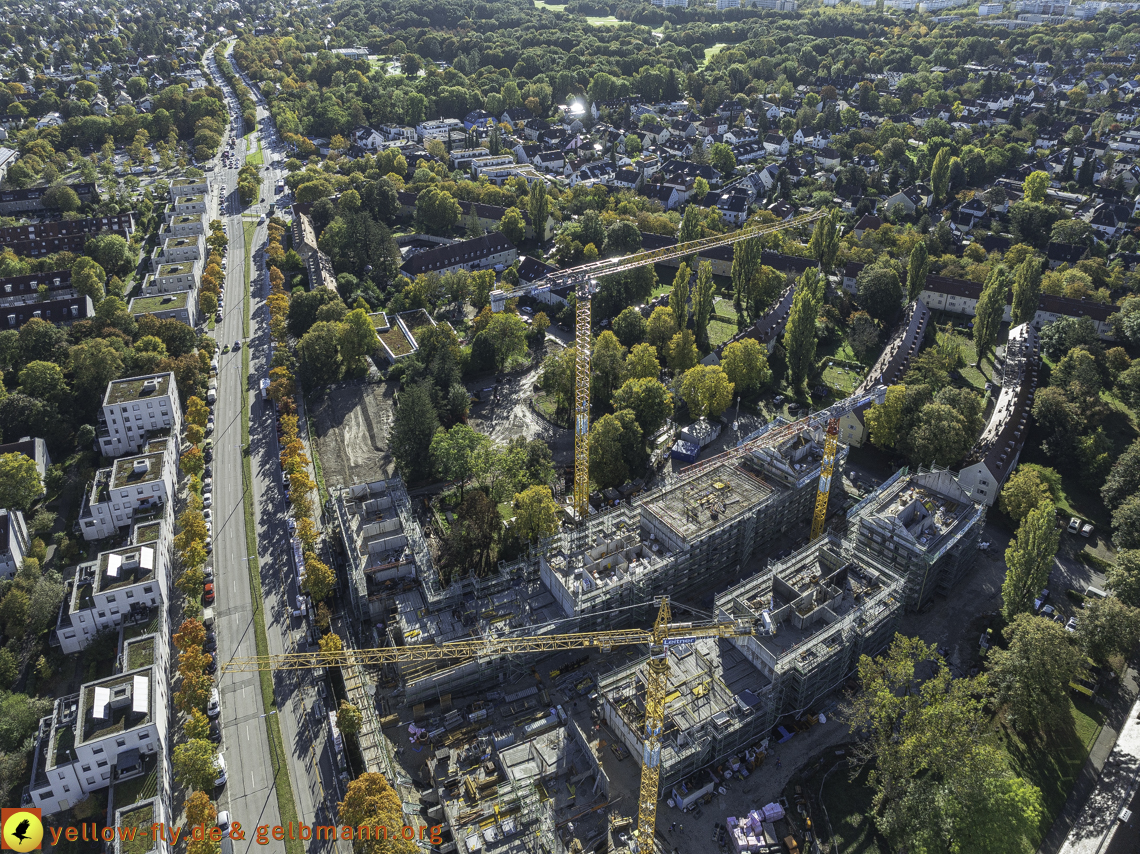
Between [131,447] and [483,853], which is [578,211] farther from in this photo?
[483,853]

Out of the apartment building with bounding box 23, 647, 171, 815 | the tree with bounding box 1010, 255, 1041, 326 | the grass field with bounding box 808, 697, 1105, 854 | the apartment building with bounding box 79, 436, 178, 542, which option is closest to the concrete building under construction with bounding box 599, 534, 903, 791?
the grass field with bounding box 808, 697, 1105, 854

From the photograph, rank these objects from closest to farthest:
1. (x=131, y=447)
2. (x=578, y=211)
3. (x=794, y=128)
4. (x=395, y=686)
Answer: (x=395, y=686)
(x=131, y=447)
(x=578, y=211)
(x=794, y=128)

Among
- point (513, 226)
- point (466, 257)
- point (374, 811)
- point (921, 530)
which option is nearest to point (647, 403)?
point (921, 530)

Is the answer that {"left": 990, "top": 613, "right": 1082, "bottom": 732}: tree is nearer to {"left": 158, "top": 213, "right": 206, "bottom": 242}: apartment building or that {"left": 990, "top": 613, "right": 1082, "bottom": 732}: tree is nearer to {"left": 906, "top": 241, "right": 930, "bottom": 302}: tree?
{"left": 906, "top": 241, "right": 930, "bottom": 302}: tree

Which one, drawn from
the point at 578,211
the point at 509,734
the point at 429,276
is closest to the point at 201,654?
the point at 509,734

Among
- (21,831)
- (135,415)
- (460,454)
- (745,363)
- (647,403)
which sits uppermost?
(135,415)

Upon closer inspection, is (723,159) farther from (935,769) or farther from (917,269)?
(935,769)
